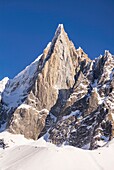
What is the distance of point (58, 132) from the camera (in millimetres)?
191000

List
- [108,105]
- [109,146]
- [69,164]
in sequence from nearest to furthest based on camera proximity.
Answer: [69,164] → [109,146] → [108,105]

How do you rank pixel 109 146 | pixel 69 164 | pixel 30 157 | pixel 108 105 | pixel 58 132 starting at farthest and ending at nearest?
pixel 58 132 < pixel 108 105 < pixel 109 146 < pixel 30 157 < pixel 69 164

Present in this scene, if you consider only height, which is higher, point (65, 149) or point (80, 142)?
point (80, 142)

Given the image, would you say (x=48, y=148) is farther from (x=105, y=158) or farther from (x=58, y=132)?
(x=58, y=132)

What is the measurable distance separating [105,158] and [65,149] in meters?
3.82

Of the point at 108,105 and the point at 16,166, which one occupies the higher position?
the point at 108,105

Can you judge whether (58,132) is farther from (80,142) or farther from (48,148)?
(48,148)

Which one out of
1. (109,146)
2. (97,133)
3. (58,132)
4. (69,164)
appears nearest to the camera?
(69,164)

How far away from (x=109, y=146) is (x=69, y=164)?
7046 millimetres

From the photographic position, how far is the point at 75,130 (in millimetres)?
184000

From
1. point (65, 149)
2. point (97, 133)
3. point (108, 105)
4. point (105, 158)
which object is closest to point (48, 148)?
point (65, 149)

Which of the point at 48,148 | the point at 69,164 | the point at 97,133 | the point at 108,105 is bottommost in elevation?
the point at 69,164

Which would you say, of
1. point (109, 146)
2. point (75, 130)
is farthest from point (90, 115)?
point (109, 146)

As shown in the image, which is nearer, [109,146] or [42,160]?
[42,160]
